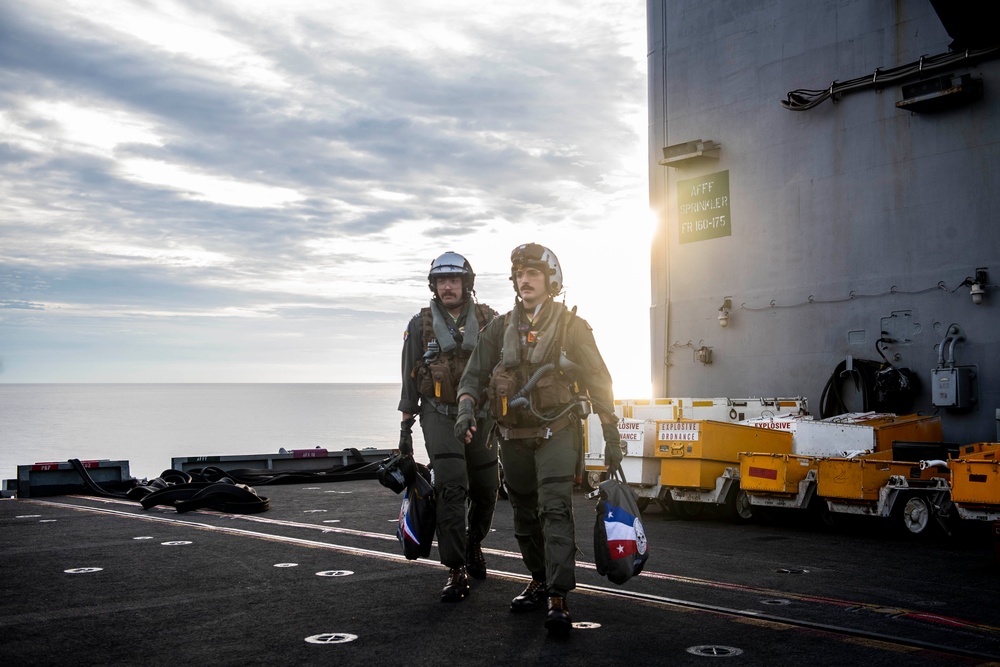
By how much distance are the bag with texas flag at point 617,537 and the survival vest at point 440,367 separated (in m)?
1.62

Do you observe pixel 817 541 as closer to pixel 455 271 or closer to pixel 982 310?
pixel 455 271

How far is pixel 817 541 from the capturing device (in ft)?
31.9

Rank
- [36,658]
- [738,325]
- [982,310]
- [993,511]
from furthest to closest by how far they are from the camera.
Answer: [738,325], [982,310], [993,511], [36,658]

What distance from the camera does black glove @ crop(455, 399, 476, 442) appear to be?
5.93 metres

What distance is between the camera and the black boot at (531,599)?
18.8 feet

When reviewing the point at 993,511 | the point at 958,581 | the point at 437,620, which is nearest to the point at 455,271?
the point at 437,620

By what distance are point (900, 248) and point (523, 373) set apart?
1202cm

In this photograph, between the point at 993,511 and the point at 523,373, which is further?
the point at 993,511

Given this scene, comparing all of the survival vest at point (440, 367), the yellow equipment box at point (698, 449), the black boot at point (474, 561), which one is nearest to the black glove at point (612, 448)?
the survival vest at point (440, 367)

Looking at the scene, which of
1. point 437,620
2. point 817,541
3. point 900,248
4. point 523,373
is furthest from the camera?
point 900,248

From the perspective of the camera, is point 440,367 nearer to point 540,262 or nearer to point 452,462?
point 452,462

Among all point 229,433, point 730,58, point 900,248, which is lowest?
point 229,433

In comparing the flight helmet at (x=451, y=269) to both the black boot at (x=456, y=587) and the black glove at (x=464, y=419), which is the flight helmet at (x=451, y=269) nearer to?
the black glove at (x=464, y=419)

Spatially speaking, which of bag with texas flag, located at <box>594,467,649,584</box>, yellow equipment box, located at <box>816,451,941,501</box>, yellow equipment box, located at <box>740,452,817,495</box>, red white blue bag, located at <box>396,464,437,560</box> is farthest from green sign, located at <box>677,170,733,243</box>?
bag with texas flag, located at <box>594,467,649,584</box>
